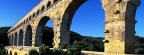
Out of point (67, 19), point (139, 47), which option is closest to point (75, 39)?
point (139, 47)

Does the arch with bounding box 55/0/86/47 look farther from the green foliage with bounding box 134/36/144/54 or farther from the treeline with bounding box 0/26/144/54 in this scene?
the treeline with bounding box 0/26/144/54

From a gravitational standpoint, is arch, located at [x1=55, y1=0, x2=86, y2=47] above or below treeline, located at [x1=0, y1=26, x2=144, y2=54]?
above

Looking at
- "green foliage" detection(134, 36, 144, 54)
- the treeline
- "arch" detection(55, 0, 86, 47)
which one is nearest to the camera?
"arch" detection(55, 0, 86, 47)

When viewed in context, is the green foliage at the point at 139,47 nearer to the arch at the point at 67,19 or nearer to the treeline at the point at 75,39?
the treeline at the point at 75,39

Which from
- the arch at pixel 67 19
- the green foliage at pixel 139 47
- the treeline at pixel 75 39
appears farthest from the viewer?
the treeline at pixel 75 39

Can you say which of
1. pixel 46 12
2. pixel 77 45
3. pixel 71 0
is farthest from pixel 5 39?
pixel 77 45

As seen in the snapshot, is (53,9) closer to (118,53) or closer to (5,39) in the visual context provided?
(118,53)

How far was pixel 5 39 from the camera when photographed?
54844 mm

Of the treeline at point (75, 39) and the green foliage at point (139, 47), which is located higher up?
the treeline at point (75, 39)

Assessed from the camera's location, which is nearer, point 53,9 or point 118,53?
point 118,53

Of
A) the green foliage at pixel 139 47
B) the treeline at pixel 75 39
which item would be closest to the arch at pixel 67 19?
the green foliage at pixel 139 47

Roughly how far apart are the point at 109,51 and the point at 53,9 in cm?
1017

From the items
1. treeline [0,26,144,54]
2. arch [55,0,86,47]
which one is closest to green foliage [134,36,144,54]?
treeline [0,26,144,54]

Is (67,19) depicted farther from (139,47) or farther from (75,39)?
(75,39)
